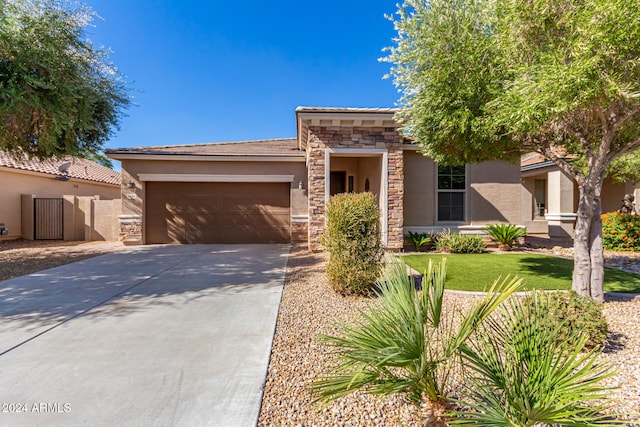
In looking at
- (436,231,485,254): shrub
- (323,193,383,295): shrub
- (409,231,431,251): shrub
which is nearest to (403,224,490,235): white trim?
(409,231,431,251): shrub

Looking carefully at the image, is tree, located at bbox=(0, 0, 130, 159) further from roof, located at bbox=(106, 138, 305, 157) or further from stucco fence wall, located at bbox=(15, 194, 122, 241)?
stucco fence wall, located at bbox=(15, 194, 122, 241)

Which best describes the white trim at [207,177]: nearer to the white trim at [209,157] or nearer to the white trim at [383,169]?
the white trim at [209,157]

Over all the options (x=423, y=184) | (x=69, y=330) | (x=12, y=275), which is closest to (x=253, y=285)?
(x=69, y=330)

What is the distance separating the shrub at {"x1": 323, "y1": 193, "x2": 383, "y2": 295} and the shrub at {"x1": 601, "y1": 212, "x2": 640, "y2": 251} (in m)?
9.90

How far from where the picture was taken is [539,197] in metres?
14.0

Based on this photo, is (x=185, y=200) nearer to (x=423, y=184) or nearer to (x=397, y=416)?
(x=423, y=184)

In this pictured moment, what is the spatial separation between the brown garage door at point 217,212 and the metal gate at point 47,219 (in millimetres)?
5305

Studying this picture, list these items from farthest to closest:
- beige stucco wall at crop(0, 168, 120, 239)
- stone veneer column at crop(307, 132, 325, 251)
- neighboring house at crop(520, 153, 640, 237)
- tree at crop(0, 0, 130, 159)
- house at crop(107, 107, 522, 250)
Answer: beige stucco wall at crop(0, 168, 120, 239) → neighboring house at crop(520, 153, 640, 237) → house at crop(107, 107, 522, 250) → stone veneer column at crop(307, 132, 325, 251) → tree at crop(0, 0, 130, 159)

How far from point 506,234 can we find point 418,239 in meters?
2.89

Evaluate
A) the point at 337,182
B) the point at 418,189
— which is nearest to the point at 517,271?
the point at 418,189

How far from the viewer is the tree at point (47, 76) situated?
21.2 feet

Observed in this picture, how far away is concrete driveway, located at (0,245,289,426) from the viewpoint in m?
2.44

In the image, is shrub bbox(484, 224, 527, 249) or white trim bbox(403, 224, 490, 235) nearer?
shrub bbox(484, 224, 527, 249)

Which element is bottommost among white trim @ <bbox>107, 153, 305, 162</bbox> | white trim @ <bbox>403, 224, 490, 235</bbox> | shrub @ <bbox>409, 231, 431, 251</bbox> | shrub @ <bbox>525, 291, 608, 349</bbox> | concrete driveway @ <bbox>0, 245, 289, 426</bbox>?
concrete driveway @ <bbox>0, 245, 289, 426</bbox>
